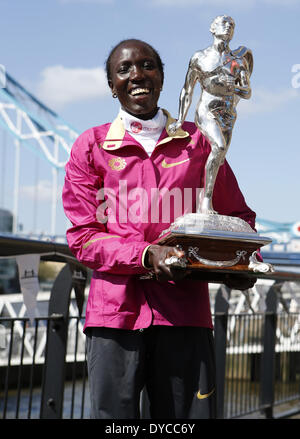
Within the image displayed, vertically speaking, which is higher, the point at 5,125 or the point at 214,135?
the point at 5,125

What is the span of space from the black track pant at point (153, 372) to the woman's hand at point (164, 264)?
0.60 ft

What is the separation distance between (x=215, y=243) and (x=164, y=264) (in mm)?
167

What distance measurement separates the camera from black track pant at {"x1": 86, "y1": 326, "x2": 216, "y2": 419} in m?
1.51

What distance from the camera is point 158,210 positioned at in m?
1.61

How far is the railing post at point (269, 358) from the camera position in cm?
492

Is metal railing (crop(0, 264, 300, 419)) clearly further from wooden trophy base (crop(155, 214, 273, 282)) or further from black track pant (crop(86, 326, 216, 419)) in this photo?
wooden trophy base (crop(155, 214, 273, 282))

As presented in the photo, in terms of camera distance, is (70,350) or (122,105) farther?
(70,350)

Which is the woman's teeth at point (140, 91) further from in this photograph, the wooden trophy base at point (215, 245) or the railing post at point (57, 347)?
the railing post at point (57, 347)

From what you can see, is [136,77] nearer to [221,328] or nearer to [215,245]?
[215,245]

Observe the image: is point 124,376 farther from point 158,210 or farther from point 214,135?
point 214,135

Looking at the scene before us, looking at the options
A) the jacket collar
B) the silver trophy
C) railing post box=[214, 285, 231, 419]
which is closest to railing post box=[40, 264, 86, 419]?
the jacket collar

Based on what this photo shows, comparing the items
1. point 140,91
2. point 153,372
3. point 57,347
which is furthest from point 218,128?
point 57,347
